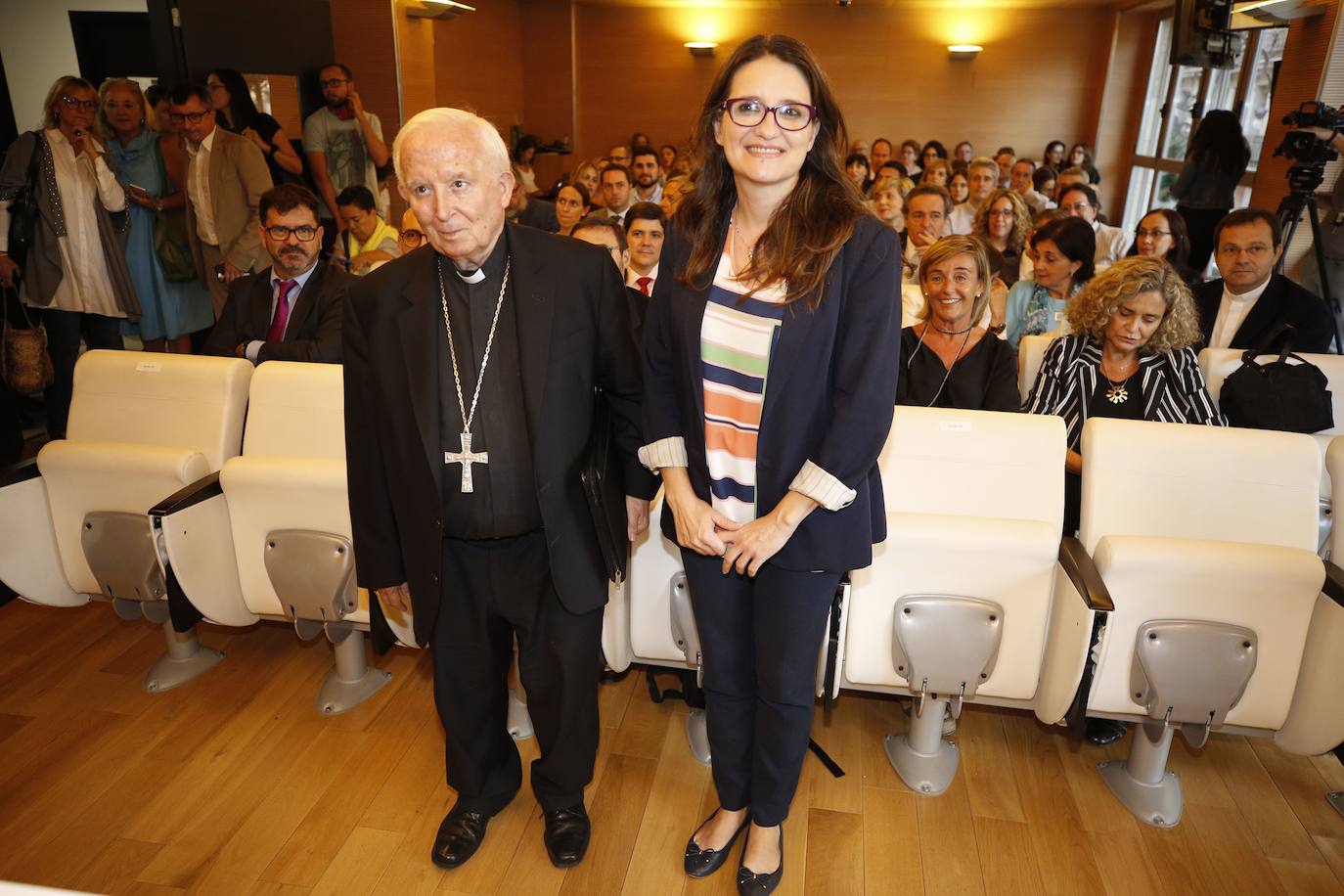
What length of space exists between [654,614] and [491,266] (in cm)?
97

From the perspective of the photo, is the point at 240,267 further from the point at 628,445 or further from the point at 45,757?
the point at 628,445

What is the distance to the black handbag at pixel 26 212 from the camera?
150 inches

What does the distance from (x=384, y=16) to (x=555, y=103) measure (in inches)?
220

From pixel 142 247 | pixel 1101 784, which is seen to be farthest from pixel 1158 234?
pixel 142 247

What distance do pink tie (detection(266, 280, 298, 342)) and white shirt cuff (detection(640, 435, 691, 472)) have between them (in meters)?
2.00

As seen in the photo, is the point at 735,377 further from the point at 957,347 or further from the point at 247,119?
the point at 247,119

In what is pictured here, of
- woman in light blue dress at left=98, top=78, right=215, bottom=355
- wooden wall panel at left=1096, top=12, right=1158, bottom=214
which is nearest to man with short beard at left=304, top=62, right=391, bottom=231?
woman in light blue dress at left=98, top=78, right=215, bottom=355

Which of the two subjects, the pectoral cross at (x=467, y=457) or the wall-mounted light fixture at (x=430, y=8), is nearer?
the pectoral cross at (x=467, y=457)

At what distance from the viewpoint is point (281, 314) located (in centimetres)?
305

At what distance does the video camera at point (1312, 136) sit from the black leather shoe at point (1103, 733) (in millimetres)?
2958

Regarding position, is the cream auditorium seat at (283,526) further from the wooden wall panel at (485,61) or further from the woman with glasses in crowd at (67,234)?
the wooden wall panel at (485,61)

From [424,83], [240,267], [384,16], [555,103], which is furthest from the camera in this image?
[555,103]

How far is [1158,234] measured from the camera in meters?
4.03

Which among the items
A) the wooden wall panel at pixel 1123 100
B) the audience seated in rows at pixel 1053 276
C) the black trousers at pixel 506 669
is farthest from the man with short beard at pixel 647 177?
the wooden wall panel at pixel 1123 100
